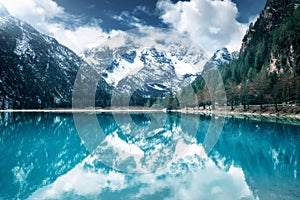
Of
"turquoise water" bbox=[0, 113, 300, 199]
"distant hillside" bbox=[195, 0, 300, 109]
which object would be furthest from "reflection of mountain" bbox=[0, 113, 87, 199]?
"distant hillside" bbox=[195, 0, 300, 109]

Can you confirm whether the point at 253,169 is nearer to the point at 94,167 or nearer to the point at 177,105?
the point at 94,167

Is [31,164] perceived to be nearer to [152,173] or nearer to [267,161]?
[152,173]

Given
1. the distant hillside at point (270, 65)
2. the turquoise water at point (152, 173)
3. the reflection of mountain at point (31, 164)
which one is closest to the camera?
the turquoise water at point (152, 173)

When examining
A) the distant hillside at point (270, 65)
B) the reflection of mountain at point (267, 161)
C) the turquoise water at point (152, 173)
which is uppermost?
the distant hillside at point (270, 65)

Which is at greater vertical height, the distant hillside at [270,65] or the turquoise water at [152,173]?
the distant hillside at [270,65]

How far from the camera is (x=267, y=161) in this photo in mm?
29047

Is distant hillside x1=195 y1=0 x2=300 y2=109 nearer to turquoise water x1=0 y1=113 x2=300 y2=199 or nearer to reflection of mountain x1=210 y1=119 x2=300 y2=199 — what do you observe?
reflection of mountain x1=210 y1=119 x2=300 y2=199

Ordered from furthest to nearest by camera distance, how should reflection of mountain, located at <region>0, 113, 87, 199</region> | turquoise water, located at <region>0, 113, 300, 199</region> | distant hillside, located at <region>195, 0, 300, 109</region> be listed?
distant hillside, located at <region>195, 0, 300, 109</region> < reflection of mountain, located at <region>0, 113, 87, 199</region> < turquoise water, located at <region>0, 113, 300, 199</region>

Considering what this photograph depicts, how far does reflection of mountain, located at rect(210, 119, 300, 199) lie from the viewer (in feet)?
63.4

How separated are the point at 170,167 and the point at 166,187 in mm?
7021

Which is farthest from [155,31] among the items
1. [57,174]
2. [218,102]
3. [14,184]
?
[218,102]

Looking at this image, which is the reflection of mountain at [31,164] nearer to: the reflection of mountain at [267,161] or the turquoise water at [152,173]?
the turquoise water at [152,173]

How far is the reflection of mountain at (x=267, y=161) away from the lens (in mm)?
19312

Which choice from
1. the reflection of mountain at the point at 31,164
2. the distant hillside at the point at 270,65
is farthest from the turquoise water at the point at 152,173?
the distant hillside at the point at 270,65
